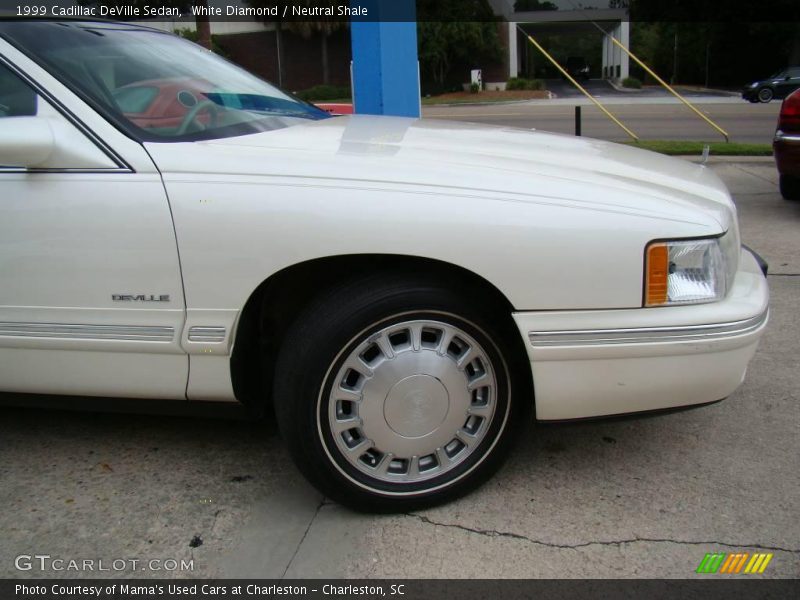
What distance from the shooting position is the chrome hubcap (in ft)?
7.61

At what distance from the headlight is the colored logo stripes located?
762 millimetres

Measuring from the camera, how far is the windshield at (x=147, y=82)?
2488 millimetres

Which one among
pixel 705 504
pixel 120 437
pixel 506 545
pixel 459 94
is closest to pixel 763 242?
pixel 705 504

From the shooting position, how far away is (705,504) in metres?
2.51

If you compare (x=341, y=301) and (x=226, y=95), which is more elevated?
(x=226, y=95)

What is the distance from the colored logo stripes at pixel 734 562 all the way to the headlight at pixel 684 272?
0.76m

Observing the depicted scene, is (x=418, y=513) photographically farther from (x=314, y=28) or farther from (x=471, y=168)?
(x=314, y=28)

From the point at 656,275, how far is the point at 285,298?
46.9 inches

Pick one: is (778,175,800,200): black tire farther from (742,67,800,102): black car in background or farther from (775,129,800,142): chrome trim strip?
(742,67,800,102): black car in background

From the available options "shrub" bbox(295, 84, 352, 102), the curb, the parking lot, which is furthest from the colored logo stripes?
"shrub" bbox(295, 84, 352, 102)

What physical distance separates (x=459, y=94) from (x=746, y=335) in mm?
35875

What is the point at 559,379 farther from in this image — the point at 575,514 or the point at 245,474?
the point at 245,474

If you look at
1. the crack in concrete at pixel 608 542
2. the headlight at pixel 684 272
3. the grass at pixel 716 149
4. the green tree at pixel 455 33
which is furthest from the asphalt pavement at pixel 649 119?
the crack in concrete at pixel 608 542

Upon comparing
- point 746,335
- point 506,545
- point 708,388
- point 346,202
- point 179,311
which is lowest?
point 506,545
